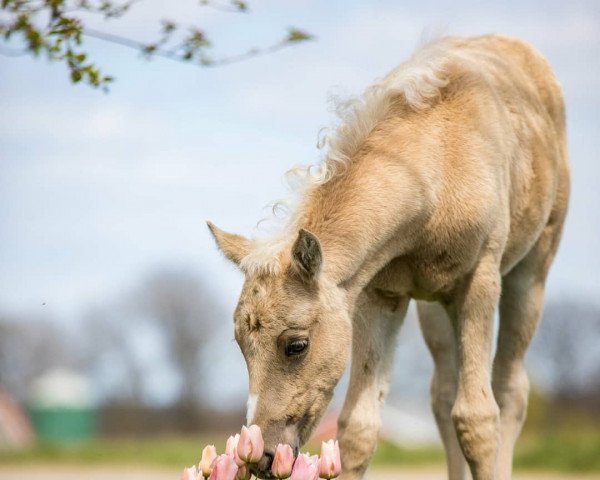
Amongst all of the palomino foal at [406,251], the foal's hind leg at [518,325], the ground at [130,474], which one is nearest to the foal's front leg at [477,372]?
the palomino foal at [406,251]

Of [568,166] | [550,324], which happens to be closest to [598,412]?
[550,324]

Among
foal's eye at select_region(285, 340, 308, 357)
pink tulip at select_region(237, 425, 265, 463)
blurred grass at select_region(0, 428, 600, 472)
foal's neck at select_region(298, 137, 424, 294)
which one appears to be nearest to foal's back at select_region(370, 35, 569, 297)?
foal's neck at select_region(298, 137, 424, 294)

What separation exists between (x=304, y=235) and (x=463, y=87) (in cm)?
179

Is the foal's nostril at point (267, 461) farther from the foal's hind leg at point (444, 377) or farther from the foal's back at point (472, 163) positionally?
the foal's hind leg at point (444, 377)

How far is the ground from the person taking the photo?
11977 millimetres

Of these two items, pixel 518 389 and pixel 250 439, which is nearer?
pixel 250 439

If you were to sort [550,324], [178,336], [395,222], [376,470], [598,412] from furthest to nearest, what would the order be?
[178,336] → [598,412] → [550,324] → [376,470] → [395,222]

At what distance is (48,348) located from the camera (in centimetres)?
3041

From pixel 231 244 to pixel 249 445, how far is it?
51.5 inches

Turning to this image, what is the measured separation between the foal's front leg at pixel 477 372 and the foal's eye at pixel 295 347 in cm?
133

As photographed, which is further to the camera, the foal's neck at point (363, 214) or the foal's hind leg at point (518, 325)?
the foal's hind leg at point (518, 325)

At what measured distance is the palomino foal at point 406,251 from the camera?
4.68 m

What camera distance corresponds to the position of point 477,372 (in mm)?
5688

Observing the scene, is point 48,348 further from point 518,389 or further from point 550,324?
point 518,389
